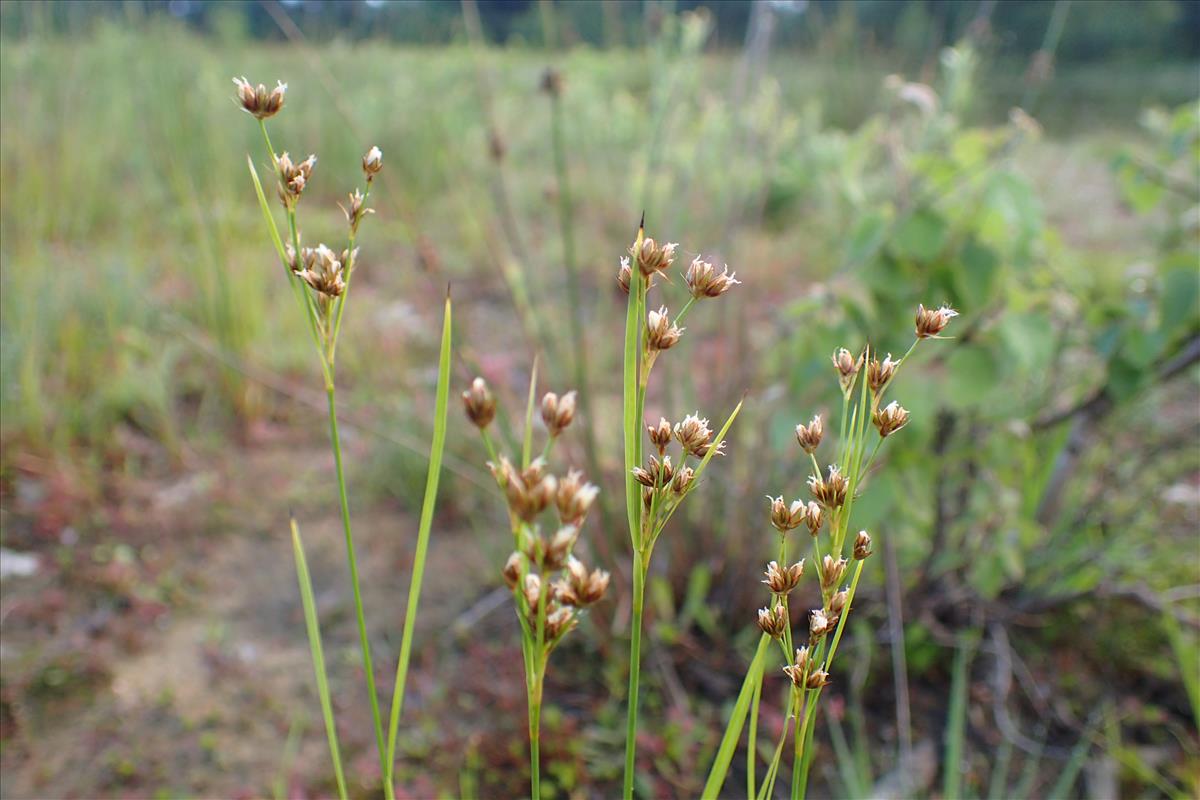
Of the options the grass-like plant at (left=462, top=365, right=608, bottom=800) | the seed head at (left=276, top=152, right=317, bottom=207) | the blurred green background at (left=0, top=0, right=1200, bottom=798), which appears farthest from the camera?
the blurred green background at (left=0, top=0, right=1200, bottom=798)

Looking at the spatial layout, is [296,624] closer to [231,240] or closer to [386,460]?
[386,460]

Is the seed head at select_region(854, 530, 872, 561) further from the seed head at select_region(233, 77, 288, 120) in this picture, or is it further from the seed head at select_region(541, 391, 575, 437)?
the seed head at select_region(233, 77, 288, 120)

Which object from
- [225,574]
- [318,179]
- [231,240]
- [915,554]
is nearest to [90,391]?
[225,574]

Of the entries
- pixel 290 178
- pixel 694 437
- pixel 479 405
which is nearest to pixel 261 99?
pixel 290 178

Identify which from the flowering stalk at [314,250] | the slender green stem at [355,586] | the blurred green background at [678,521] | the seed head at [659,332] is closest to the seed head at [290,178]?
the flowering stalk at [314,250]

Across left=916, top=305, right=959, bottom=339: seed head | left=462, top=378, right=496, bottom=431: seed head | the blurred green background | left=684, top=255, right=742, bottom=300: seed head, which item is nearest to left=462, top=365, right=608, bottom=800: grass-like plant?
left=462, top=378, right=496, bottom=431: seed head
